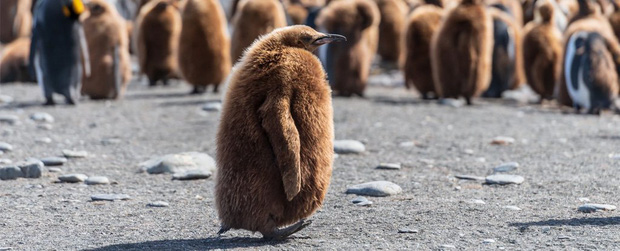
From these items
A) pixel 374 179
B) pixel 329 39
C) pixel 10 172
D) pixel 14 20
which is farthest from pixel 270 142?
pixel 14 20

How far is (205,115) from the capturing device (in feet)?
30.4

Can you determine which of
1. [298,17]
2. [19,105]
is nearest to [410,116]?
[19,105]

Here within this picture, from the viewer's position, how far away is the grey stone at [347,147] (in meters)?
6.84

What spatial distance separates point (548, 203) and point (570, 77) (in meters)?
5.43

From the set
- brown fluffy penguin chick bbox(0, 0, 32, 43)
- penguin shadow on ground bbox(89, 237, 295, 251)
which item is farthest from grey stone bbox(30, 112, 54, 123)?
brown fluffy penguin chick bbox(0, 0, 32, 43)

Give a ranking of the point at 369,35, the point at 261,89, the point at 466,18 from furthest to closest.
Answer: the point at 369,35 < the point at 466,18 < the point at 261,89

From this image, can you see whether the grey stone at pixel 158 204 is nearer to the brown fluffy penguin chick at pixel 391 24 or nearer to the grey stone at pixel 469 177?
the grey stone at pixel 469 177

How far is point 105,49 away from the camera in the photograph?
10469 millimetres

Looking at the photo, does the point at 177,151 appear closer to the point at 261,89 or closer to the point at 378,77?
the point at 261,89

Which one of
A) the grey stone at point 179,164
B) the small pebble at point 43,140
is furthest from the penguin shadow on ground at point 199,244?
the small pebble at point 43,140

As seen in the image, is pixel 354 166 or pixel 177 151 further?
pixel 177 151

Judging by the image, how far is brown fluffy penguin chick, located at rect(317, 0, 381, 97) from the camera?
35.0 feet

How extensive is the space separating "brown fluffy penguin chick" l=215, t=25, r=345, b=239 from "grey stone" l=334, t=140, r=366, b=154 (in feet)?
8.92

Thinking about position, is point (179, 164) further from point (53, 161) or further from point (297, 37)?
point (297, 37)
